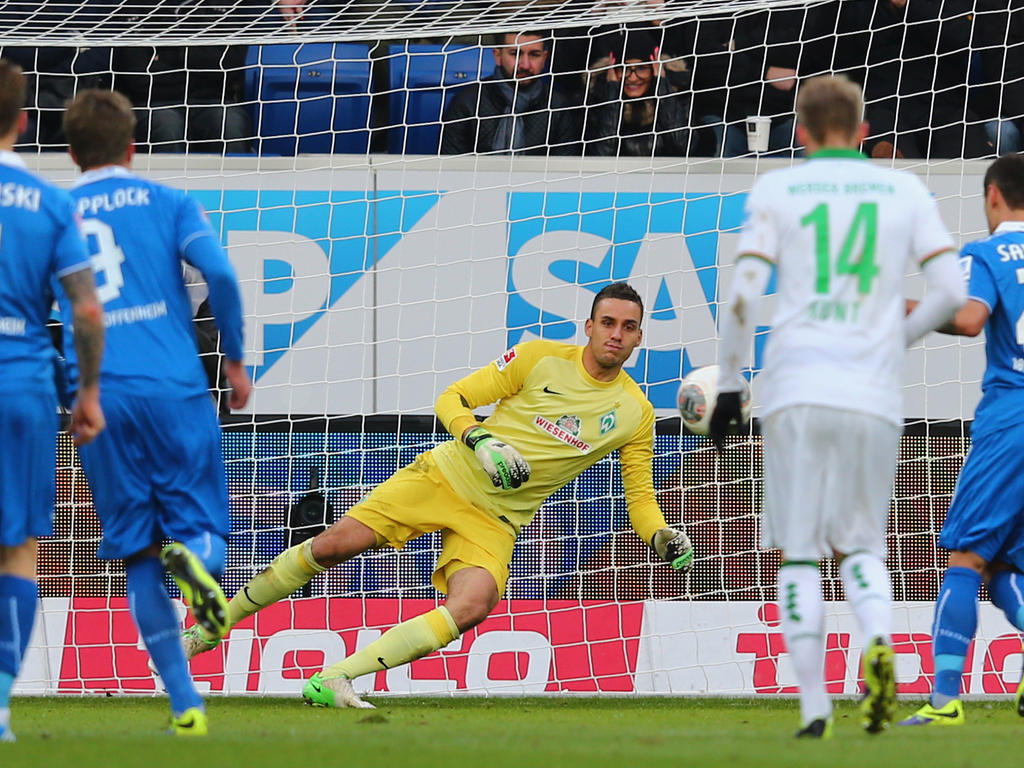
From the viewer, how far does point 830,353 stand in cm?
421

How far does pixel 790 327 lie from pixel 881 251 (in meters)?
0.31

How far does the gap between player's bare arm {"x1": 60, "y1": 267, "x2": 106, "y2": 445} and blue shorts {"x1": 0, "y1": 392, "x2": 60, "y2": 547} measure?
10 cm

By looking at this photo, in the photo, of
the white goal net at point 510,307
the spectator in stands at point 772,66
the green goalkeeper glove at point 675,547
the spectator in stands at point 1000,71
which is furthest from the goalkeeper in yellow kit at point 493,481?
the spectator in stands at point 1000,71

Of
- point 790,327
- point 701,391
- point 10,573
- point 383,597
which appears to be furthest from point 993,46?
point 10,573

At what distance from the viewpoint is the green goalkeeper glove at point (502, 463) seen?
21.3 feet

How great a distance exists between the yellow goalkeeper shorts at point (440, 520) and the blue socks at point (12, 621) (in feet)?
8.34

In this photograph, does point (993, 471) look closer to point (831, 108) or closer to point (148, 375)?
point (831, 108)

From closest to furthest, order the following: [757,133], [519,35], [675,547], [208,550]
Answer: [208,550] → [675,547] → [757,133] → [519,35]

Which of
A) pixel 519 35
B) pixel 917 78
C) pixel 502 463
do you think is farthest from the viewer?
pixel 519 35

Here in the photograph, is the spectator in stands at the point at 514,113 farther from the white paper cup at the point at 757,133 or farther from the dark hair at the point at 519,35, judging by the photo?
the white paper cup at the point at 757,133

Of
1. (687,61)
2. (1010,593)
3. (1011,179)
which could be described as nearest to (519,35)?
(687,61)

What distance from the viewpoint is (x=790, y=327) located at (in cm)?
427

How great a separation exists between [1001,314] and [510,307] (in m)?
3.21

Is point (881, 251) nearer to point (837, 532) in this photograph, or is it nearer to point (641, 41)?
point (837, 532)
